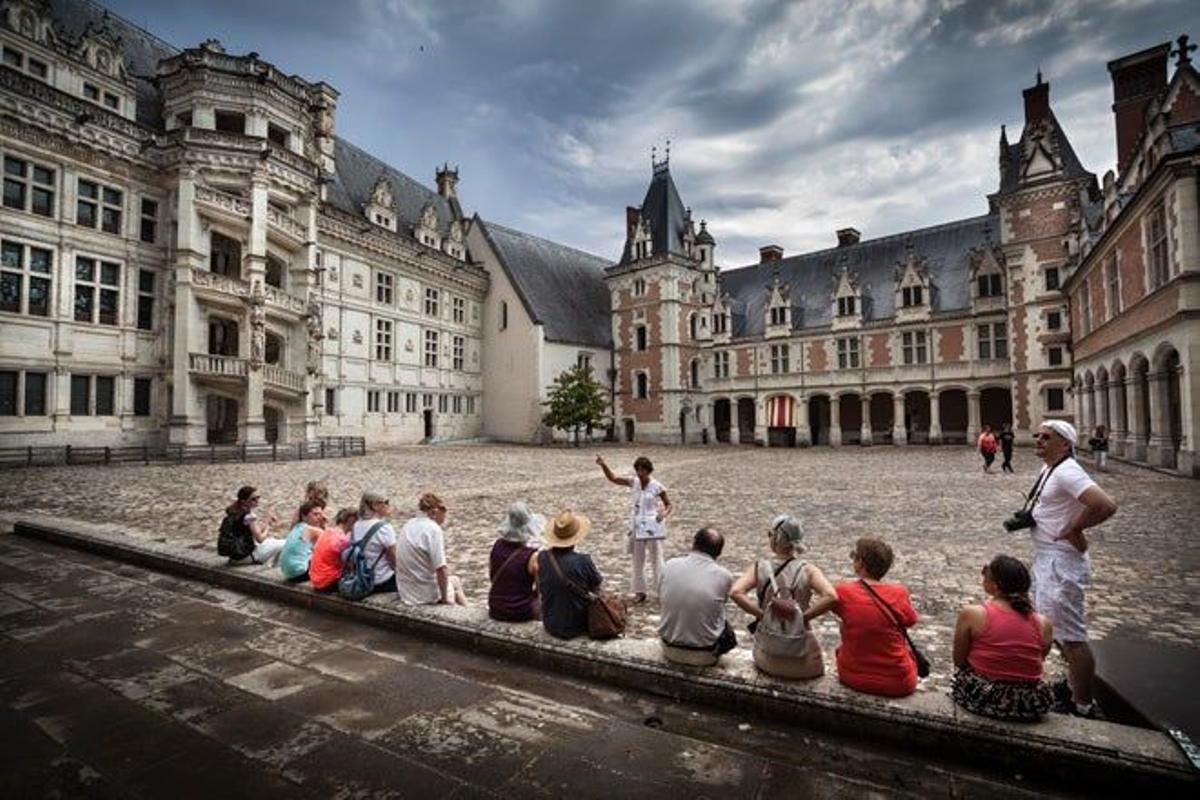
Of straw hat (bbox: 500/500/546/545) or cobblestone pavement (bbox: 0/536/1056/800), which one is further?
straw hat (bbox: 500/500/546/545)

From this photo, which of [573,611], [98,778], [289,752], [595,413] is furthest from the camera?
[595,413]

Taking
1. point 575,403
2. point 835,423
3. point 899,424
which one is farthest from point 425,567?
point 835,423

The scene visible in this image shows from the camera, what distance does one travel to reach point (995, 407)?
109 ft

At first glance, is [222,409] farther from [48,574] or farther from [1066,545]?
[1066,545]

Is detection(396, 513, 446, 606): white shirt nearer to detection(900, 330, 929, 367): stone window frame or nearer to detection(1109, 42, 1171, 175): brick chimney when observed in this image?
detection(1109, 42, 1171, 175): brick chimney

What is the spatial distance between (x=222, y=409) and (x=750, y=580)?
31.4 metres

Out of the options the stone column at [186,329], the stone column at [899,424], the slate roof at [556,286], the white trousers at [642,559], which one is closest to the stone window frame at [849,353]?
the stone column at [899,424]

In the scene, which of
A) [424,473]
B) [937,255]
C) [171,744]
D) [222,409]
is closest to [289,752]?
[171,744]

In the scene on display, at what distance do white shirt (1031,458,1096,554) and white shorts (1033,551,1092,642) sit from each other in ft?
0.23

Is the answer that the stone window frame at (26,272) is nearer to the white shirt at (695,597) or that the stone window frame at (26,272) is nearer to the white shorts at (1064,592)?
the white shirt at (695,597)

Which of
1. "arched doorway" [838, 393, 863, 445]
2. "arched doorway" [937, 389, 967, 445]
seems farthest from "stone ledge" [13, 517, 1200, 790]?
"arched doorway" [838, 393, 863, 445]

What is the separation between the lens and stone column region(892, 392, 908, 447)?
33.4 meters

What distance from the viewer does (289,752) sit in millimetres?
3074

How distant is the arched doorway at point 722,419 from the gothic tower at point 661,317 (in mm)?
1723
